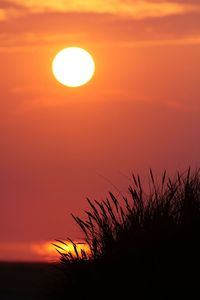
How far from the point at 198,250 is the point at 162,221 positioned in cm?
72

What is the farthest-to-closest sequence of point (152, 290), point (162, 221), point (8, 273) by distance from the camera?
point (8, 273), point (162, 221), point (152, 290)

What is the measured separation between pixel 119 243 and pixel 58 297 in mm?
1050

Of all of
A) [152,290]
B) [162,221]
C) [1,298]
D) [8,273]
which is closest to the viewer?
[152,290]

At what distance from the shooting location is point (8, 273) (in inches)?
1419

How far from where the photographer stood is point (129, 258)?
40.2 feet

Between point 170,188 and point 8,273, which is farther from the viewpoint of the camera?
point 8,273

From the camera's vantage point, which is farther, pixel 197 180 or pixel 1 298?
pixel 1 298

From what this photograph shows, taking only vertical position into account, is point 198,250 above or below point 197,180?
below

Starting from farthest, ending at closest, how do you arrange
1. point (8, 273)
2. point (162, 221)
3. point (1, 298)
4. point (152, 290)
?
1. point (8, 273)
2. point (1, 298)
3. point (162, 221)
4. point (152, 290)

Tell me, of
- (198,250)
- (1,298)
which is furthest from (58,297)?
(1,298)

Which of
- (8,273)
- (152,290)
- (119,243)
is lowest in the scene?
(152,290)

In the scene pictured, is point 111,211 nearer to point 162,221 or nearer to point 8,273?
point 162,221

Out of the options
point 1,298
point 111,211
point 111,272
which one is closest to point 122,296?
point 111,272

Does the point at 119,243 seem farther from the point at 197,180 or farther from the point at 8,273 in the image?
the point at 8,273
